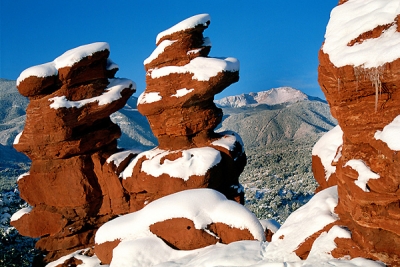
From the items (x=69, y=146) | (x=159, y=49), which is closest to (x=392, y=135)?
(x=159, y=49)

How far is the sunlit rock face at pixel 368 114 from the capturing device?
5.55 metres

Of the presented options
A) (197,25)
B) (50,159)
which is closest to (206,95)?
(197,25)

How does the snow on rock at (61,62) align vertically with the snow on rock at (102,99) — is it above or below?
above

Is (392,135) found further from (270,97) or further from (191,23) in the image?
(270,97)

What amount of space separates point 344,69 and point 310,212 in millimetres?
3286

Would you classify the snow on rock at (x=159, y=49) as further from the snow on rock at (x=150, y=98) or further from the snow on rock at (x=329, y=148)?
the snow on rock at (x=329, y=148)

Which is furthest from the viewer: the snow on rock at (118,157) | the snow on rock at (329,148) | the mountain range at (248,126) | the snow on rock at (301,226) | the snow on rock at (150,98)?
the mountain range at (248,126)

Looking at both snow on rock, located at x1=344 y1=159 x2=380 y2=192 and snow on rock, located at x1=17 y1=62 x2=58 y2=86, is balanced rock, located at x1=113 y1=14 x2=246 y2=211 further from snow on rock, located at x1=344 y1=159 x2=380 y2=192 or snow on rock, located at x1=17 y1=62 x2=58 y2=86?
snow on rock, located at x1=344 y1=159 x2=380 y2=192

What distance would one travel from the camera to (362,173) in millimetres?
5945

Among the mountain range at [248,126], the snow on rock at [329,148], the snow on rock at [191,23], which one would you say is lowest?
the mountain range at [248,126]

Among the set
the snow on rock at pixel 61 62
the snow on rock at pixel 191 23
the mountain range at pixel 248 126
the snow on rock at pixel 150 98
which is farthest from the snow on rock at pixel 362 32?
the mountain range at pixel 248 126

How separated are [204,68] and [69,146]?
25.4ft

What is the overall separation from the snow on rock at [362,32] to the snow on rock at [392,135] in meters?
0.97

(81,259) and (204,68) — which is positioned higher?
(204,68)
